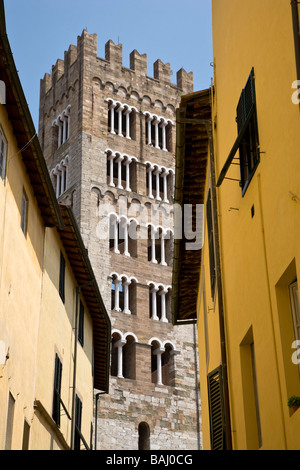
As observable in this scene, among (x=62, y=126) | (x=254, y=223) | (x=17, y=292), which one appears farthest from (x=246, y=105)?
(x=62, y=126)

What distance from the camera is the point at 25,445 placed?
52.5ft

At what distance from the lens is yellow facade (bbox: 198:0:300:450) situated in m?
8.68

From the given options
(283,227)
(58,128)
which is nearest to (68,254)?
(283,227)

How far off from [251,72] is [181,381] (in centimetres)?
3856

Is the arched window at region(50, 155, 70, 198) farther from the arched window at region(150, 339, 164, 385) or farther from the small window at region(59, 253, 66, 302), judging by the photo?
the small window at region(59, 253, 66, 302)

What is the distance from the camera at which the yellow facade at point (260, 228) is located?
342 inches

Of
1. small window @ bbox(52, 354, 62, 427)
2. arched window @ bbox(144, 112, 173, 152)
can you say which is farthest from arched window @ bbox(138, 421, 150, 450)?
small window @ bbox(52, 354, 62, 427)

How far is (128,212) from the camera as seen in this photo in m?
51.2

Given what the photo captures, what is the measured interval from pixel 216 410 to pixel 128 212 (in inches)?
1507

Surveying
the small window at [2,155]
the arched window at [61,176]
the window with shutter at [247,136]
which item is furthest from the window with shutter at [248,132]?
the arched window at [61,176]

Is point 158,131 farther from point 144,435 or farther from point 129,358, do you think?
point 144,435

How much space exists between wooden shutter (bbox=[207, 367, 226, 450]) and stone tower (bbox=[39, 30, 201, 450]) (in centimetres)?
2789
